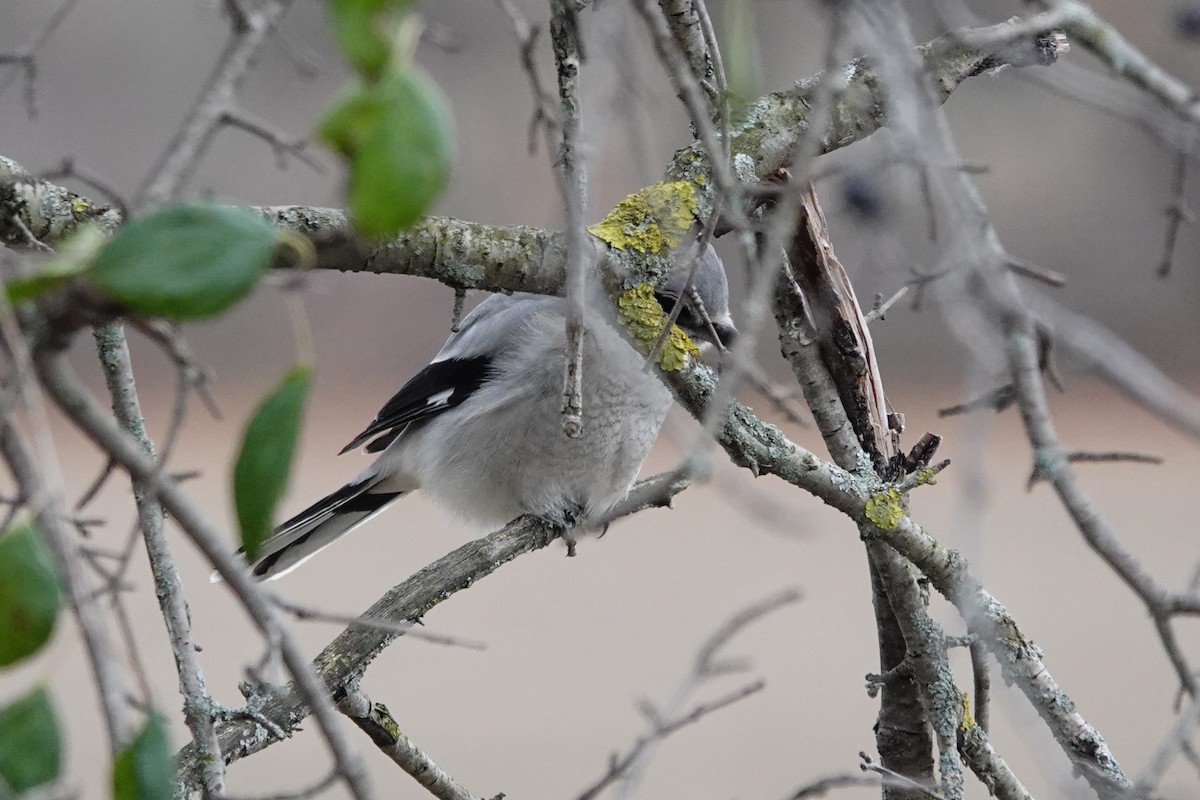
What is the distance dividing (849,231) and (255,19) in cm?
125

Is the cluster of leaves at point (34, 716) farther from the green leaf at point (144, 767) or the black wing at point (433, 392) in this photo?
the black wing at point (433, 392)

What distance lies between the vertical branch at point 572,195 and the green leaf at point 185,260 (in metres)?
0.30

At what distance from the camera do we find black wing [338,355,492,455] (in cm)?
279

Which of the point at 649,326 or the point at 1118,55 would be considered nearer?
the point at 1118,55

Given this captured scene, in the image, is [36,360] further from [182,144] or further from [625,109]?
[625,109]

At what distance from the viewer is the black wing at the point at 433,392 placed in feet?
9.14

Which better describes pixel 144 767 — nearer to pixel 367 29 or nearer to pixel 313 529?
pixel 367 29

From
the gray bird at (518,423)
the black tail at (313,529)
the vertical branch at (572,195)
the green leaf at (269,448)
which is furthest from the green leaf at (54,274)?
the black tail at (313,529)

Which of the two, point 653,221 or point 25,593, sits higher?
point 653,221

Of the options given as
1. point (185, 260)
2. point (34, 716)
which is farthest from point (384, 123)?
point (34, 716)

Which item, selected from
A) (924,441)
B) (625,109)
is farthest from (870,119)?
(625,109)

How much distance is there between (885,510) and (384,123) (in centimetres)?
123

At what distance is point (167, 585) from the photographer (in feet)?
4.46

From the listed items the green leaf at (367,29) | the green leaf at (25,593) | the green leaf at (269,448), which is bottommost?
the green leaf at (25,593)
